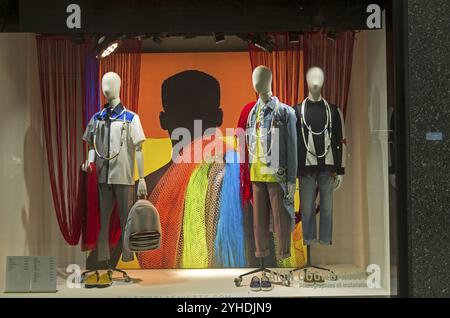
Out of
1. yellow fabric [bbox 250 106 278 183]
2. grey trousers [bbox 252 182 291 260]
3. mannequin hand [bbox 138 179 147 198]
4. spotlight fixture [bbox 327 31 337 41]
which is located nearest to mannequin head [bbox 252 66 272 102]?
yellow fabric [bbox 250 106 278 183]

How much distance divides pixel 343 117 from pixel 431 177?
70 cm

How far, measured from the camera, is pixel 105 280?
3705 mm

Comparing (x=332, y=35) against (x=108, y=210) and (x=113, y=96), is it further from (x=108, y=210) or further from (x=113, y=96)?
(x=108, y=210)

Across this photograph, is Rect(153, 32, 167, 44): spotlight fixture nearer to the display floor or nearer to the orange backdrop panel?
the orange backdrop panel

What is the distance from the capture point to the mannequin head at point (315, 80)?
3727 millimetres

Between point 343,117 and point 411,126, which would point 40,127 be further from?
point 411,126

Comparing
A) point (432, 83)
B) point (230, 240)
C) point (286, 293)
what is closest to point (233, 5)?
point (432, 83)

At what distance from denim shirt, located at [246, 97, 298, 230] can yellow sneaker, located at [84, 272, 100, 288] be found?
4.23 ft

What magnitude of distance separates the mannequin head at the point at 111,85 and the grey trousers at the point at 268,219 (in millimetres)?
1134

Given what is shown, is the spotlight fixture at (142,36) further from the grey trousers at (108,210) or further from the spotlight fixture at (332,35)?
the spotlight fixture at (332,35)

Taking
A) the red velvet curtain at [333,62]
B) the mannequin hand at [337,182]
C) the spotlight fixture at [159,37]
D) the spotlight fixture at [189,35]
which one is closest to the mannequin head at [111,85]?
the spotlight fixture at [159,37]

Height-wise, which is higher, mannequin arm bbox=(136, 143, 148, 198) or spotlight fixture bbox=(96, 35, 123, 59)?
spotlight fixture bbox=(96, 35, 123, 59)

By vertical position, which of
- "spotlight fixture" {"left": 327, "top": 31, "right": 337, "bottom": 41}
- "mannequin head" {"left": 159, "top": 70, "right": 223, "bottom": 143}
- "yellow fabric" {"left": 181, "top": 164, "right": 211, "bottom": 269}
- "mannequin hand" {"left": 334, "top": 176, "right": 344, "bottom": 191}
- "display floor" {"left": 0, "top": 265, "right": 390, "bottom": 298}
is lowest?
"display floor" {"left": 0, "top": 265, "right": 390, "bottom": 298}

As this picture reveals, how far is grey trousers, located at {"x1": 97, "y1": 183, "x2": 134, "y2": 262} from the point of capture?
3781mm
